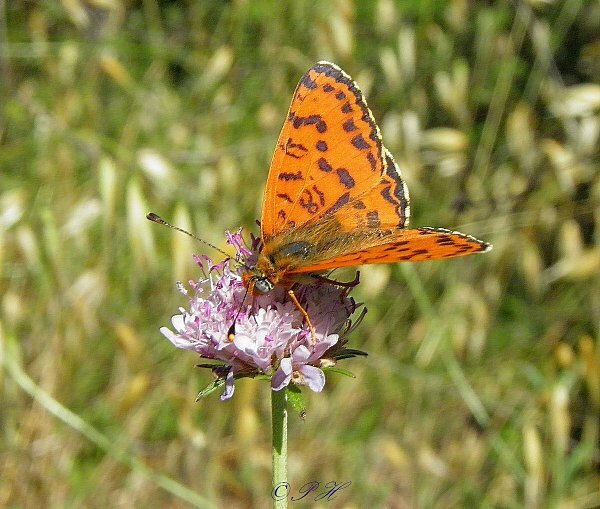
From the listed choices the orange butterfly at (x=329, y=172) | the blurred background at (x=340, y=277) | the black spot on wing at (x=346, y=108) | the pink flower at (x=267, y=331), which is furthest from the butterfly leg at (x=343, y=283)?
the blurred background at (x=340, y=277)

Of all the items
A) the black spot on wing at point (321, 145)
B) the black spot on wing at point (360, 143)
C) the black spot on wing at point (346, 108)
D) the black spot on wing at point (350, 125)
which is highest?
the black spot on wing at point (346, 108)

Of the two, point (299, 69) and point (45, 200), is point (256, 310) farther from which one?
point (299, 69)

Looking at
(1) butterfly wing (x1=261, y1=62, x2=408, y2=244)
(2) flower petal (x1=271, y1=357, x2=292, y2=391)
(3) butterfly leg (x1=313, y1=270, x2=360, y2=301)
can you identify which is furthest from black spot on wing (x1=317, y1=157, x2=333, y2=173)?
(2) flower petal (x1=271, y1=357, x2=292, y2=391)

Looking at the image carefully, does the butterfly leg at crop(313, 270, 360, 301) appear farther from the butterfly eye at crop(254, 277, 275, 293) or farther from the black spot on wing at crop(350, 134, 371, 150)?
the black spot on wing at crop(350, 134, 371, 150)

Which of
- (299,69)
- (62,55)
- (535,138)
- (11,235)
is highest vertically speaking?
(62,55)

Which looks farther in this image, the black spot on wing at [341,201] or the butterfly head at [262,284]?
the black spot on wing at [341,201]

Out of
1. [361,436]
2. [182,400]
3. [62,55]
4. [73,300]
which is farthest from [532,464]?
[62,55]

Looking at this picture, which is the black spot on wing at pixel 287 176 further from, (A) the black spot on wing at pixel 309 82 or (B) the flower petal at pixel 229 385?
(B) the flower petal at pixel 229 385
